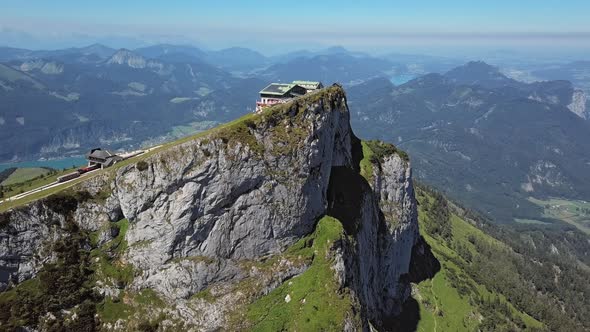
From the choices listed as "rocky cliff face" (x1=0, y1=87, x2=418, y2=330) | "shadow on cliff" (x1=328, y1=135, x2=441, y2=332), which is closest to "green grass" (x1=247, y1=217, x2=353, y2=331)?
"rocky cliff face" (x1=0, y1=87, x2=418, y2=330)

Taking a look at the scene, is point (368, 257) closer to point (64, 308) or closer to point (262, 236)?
point (262, 236)

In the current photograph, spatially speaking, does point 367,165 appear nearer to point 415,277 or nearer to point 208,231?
point 415,277

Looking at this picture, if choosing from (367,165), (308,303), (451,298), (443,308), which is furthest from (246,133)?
(451,298)

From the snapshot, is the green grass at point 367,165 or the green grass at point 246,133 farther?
the green grass at point 367,165

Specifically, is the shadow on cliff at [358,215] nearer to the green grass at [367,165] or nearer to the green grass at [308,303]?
the green grass at [367,165]

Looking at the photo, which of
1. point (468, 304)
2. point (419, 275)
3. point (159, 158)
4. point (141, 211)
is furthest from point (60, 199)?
point (468, 304)

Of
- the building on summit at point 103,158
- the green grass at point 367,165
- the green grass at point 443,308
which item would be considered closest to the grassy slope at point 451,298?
the green grass at point 443,308
